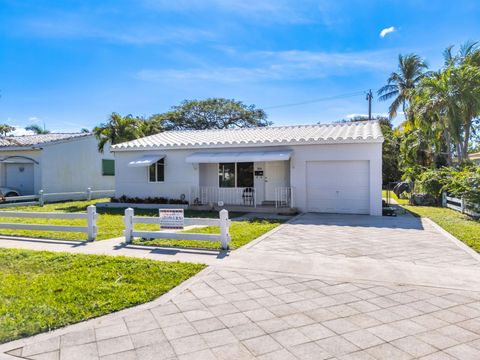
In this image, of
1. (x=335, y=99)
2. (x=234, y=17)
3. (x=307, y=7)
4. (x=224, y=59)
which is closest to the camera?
(x=307, y=7)

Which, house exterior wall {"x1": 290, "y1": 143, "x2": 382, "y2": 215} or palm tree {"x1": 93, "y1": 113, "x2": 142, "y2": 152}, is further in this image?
palm tree {"x1": 93, "y1": 113, "x2": 142, "y2": 152}

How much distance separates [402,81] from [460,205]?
70.2ft

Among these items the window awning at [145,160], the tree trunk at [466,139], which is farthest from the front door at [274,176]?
the tree trunk at [466,139]

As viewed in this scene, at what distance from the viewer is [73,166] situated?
23.6 meters

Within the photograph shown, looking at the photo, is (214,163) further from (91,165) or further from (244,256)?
(91,165)

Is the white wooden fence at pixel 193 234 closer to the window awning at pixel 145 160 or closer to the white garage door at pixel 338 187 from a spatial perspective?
the white garage door at pixel 338 187

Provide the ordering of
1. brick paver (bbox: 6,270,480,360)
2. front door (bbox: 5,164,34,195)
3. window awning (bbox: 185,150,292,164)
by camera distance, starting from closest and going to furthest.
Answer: brick paver (bbox: 6,270,480,360) → window awning (bbox: 185,150,292,164) → front door (bbox: 5,164,34,195)

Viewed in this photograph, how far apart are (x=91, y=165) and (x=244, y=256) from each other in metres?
21.3

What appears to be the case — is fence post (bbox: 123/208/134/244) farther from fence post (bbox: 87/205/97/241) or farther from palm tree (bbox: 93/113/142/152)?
palm tree (bbox: 93/113/142/152)

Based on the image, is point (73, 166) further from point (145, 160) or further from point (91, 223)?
point (91, 223)

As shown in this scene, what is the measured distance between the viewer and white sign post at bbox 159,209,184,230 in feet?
28.3

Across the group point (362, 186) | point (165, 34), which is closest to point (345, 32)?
point (362, 186)

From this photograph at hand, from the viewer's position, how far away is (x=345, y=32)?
1596 centimetres

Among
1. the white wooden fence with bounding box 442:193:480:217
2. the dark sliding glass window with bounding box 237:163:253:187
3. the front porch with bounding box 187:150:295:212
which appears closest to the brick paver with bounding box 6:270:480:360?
the white wooden fence with bounding box 442:193:480:217
